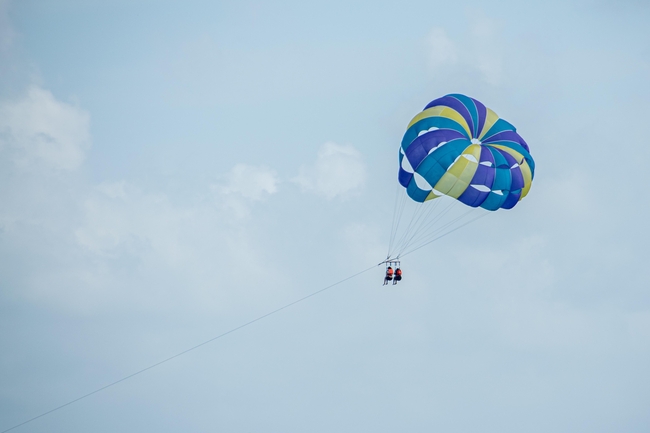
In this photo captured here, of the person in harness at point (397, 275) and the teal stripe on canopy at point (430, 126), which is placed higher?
the teal stripe on canopy at point (430, 126)

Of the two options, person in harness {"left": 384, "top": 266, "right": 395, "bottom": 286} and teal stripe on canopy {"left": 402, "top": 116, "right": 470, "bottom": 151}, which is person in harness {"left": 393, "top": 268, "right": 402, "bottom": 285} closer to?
person in harness {"left": 384, "top": 266, "right": 395, "bottom": 286}

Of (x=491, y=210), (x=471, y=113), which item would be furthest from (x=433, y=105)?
(x=491, y=210)

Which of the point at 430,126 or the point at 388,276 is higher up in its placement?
the point at 430,126

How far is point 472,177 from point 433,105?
4335 millimetres

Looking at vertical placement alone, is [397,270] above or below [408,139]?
below

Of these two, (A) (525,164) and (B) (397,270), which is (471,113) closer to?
(A) (525,164)

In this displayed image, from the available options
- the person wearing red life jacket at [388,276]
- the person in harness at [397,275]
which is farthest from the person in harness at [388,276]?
the person in harness at [397,275]

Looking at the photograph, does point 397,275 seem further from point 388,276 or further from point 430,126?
point 430,126

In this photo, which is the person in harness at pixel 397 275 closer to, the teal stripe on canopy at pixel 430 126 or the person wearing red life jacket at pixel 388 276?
the person wearing red life jacket at pixel 388 276

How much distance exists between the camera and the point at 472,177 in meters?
53.9

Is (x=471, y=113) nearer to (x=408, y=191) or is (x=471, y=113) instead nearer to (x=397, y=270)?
(x=408, y=191)

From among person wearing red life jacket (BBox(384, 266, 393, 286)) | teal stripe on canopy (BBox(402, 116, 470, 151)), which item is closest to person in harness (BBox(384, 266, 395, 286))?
person wearing red life jacket (BBox(384, 266, 393, 286))

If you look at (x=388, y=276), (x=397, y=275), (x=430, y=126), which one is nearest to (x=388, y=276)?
(x=388, y=276)

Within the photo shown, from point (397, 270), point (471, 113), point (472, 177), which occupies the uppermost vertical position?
point (471, 113)
